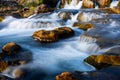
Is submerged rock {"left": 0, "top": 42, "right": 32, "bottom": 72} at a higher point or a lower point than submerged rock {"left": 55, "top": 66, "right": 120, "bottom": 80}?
lower

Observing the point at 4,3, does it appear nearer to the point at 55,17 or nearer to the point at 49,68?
the point at 55,17

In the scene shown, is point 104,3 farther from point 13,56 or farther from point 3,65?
point 3,65

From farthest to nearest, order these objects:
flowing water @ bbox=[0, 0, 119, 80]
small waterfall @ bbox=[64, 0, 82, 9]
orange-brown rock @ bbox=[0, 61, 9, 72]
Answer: small waterfall @ bbox=[64, 0, 82, 9] < flowing water @ bbox=[0, 0, 119, 80] < orange-brown rock @ bbox=[0, 61, 9, 72]

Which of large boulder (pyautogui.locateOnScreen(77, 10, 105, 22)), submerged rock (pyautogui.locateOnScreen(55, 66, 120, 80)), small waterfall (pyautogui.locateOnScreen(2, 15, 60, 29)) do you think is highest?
submerged rock (pyautogui.locateOnScreen(55, 66, 120, 80))

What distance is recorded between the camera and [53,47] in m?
14.7

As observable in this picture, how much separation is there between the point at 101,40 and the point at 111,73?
178 inches

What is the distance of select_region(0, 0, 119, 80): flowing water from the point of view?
11.8m

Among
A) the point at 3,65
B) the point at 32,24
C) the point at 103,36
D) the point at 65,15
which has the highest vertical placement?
the point at 103,36

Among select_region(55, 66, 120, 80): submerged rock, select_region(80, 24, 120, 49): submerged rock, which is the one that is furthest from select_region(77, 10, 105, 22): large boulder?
select_region(55, 66, 120, 80): submerged rock

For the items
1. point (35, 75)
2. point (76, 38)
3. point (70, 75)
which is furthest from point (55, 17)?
point (70, 75)

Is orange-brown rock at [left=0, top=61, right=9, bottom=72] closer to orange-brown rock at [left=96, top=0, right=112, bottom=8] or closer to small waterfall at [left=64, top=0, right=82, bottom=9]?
orange-brown rock at [left=96, top=0, right=112, bottom=8]

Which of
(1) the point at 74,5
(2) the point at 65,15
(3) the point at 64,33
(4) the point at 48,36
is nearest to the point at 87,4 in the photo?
(1) the point at 74,5

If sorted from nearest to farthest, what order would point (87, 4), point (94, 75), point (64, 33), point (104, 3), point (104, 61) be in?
point (94, 75) < point (104, 61) < point (64, 33) < point (104, 3) < point (87, 4)

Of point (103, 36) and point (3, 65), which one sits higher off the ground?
point (103, 36)
